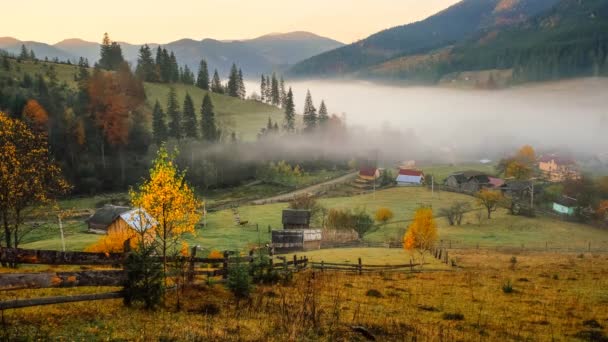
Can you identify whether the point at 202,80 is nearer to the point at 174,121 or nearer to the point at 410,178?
the point at 174,121

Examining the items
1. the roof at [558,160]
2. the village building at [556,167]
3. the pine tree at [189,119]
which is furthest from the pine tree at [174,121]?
the roof at [558,160]

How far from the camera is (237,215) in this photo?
3310 inches

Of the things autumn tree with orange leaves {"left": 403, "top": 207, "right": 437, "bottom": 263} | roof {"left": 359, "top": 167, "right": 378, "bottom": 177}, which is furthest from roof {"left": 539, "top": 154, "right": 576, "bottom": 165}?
autumn tree with orange leaves {"left": 403, "top": 207, "right": 437, "bottom": 263}

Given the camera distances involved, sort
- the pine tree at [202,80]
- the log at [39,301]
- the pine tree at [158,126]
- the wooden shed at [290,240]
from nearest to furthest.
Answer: the log at [39,301] → the wooden shed at [290,240] → the pine tree at [158,126] → the pine tree at [202,80]

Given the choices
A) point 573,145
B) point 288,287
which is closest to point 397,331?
point 288,287

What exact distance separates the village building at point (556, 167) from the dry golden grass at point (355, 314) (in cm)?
11793

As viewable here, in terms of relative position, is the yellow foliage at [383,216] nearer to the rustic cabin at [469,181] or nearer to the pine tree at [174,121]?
the rustic cabin at [469,181]

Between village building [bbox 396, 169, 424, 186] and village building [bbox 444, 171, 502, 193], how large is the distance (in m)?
7.61

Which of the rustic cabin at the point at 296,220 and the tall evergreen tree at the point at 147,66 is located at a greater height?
the tall evergreen tree at the point at 147,66

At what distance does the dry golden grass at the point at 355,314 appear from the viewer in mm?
12086

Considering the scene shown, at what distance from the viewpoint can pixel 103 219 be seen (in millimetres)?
68125

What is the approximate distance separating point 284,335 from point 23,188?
23.9 meters

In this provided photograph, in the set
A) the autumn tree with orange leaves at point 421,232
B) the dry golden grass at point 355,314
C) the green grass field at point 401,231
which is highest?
the dry golden grass at point 355,314

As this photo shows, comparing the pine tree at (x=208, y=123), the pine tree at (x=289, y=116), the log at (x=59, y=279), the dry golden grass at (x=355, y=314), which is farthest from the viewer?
the pine tree at (x=289, y=116)
